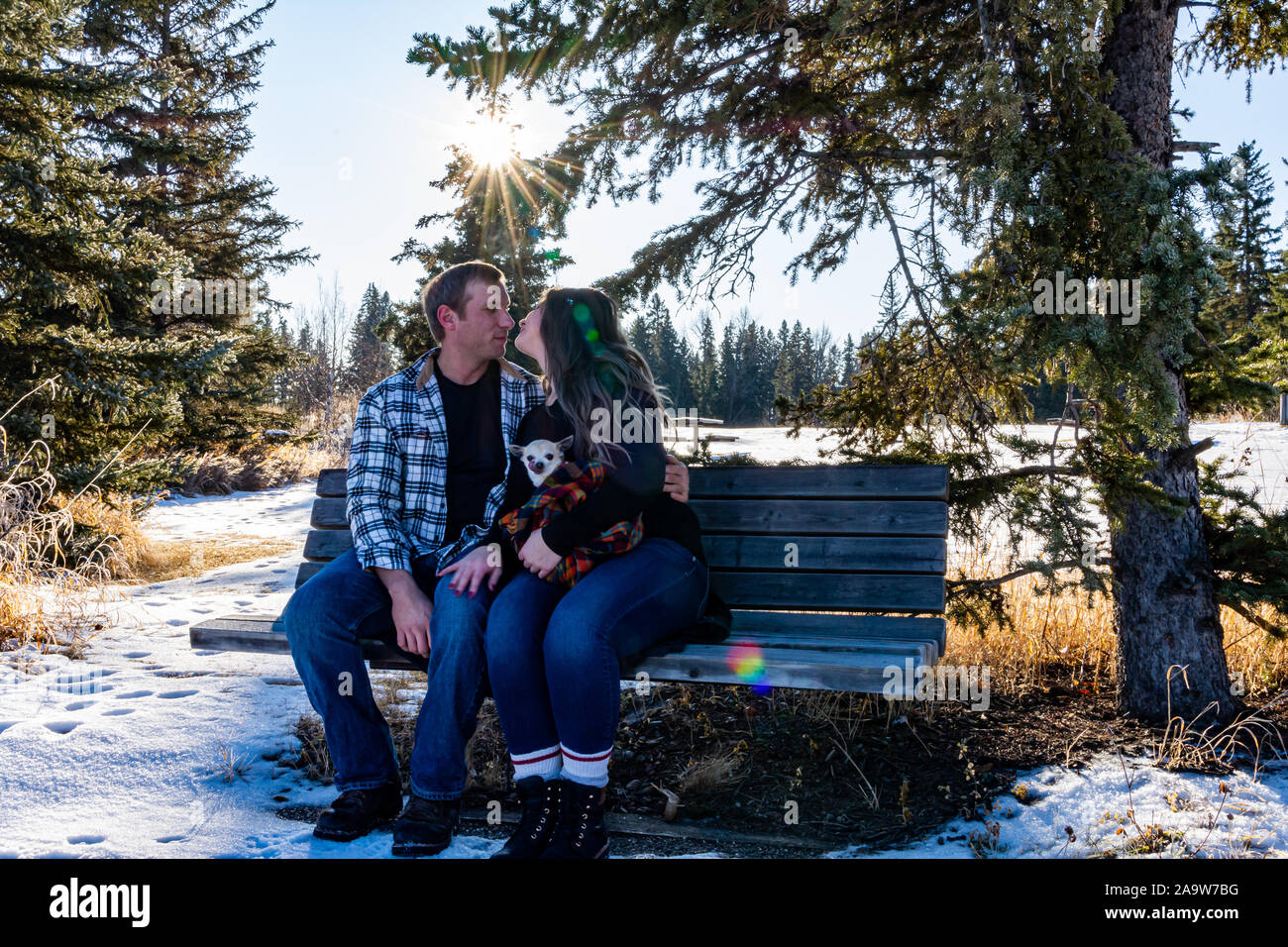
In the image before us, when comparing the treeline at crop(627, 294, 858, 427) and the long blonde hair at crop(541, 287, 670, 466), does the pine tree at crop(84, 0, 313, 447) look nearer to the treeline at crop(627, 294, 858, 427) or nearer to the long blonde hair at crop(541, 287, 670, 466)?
the long blonde hair at crop(541, 287, 670, 466)

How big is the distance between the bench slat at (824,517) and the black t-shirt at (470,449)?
894mm

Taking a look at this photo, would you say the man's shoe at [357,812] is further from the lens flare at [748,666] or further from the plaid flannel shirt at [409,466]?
the lens flare at [748,666]

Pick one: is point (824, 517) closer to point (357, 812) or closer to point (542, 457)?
point (542, 457)

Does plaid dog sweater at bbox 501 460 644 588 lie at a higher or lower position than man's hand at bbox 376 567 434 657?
higher

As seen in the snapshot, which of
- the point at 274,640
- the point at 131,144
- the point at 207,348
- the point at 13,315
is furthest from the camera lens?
the point at 131,144

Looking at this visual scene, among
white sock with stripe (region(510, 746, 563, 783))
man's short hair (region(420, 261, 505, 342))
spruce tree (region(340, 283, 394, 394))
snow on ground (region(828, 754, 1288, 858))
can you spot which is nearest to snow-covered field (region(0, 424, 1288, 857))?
snow on ground (region(828, 754, 1288, 858))

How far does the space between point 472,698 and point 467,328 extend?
4.41 ft

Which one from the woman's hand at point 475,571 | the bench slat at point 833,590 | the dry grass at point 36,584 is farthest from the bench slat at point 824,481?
the dry grass at point 36,584

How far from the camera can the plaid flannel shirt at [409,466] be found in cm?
287

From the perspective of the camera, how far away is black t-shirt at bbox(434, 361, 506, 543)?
2.98m

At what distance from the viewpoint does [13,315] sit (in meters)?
5.56

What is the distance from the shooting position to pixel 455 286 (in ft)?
9.79
